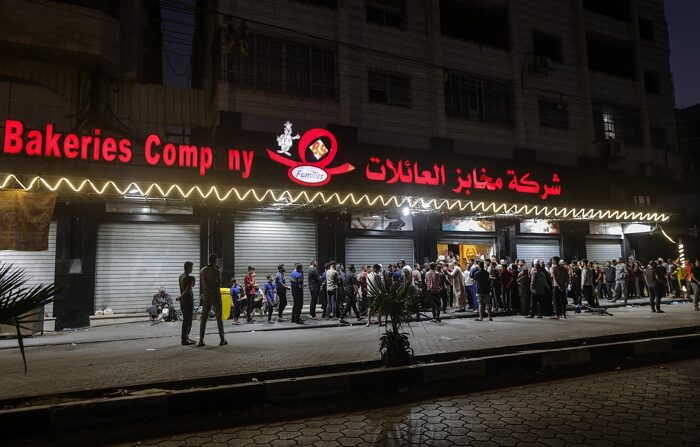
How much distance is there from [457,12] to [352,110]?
26.3 feet

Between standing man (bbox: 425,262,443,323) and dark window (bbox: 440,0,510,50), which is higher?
dark window (bbox: 440,0,510,50)

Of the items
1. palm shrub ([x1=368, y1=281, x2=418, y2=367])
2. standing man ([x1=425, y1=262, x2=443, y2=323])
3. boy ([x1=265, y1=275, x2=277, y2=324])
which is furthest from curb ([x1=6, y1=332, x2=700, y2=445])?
boy ([x1=265, y1=275, x2=277, y2=324])

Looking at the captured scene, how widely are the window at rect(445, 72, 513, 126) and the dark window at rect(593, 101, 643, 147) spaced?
A: 583 centimetres

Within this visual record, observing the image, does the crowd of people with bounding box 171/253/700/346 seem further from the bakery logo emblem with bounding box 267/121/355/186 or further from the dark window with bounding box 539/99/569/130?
the dark window with bounding box 539/99/569/130

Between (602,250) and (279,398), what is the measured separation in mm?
22367

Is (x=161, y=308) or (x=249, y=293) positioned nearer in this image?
(x=249, y=293)

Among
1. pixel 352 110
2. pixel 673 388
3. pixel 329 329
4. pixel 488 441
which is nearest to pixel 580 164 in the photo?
pixel 352 110

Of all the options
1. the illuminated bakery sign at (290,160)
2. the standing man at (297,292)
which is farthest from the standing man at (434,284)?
the standing man at (297,292)

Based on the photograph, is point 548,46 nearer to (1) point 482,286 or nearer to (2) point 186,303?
(1) point 482,286

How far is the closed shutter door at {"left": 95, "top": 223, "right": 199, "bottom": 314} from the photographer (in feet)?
46.1

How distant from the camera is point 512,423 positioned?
4605 millimetres

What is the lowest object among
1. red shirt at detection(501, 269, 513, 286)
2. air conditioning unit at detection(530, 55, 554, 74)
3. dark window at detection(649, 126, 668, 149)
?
red shirt at detection(501, 269, 513, 286)

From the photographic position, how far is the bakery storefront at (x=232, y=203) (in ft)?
37.8

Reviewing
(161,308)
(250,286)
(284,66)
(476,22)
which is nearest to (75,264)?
(161,308)
